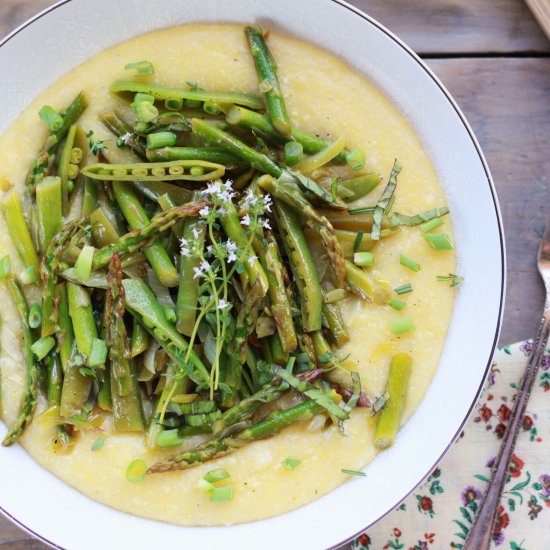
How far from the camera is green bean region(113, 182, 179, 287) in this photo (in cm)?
275

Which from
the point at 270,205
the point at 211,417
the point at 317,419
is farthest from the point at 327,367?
the point at 270,205

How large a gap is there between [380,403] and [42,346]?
150cm

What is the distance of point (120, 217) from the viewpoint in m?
2.88

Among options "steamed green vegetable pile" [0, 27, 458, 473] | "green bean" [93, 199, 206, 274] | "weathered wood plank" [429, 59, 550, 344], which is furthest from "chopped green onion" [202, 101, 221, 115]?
"weathered wood plank" [429, 59, 550, 344]

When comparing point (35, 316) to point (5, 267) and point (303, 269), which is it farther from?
point (303, 269)

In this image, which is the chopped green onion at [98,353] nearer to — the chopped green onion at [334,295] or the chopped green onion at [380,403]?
the chopped green onion at [334,295]

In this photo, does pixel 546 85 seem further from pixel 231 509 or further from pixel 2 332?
pixel 2 332

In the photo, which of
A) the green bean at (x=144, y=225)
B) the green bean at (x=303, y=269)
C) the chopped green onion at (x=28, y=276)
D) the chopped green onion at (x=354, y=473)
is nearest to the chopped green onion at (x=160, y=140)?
the green bean at (x=144, y=225)

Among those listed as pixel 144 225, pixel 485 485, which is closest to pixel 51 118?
pixel 144 225

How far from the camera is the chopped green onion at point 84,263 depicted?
2.69m

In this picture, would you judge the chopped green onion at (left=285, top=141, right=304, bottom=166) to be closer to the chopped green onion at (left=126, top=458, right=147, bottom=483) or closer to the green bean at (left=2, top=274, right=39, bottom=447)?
the green bean at (left=2, top=274, right=39, bottom=447)

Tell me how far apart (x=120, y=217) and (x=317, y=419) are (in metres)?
1.27

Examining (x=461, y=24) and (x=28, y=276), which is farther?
(x=461, y=24)

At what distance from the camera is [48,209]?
9.05 feet
